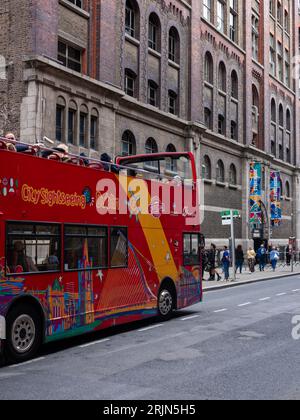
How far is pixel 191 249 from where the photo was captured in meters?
14.2

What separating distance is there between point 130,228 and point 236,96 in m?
29.7

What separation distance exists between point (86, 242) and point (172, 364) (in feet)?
10.0

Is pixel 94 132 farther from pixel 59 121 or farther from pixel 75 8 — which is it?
pixel 75 8

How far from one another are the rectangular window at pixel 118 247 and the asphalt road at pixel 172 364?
57.0 inches

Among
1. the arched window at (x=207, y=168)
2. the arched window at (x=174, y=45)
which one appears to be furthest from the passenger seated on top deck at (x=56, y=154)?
the arched window at (x=207, y=168)

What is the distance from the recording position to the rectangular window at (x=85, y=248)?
9.59m

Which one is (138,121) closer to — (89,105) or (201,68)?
(89,105)

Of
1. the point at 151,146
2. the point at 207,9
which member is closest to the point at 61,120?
the point at 151,146

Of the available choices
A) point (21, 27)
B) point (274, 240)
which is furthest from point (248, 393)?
point (274, 240)

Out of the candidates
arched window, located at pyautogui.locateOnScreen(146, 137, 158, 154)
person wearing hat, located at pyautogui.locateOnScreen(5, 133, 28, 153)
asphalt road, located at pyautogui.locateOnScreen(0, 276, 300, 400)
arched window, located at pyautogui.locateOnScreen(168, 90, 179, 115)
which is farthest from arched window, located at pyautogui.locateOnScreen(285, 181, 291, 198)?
person wearing hat, located at pyautogui.locateOnScreen(5, 133, 28, 153)

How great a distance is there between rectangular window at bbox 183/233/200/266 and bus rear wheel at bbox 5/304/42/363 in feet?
18.9

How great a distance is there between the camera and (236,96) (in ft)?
128

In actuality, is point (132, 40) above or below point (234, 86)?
below

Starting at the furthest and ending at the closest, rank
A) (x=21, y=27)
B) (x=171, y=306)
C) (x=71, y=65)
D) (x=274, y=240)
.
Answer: (x=274, y=240), (x=71, y=65), (x=21, y=27), (x=171, y=306)
